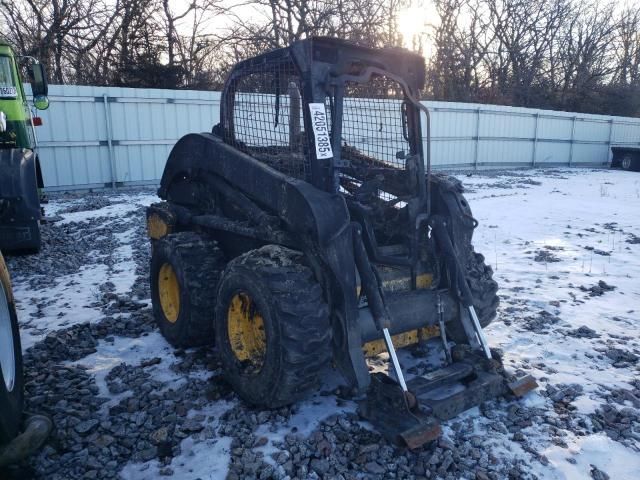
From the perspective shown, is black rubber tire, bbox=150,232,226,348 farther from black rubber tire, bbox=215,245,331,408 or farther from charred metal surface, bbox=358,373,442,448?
charred metal surface, bbox=358,373,442,448

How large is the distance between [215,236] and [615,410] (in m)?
3.12

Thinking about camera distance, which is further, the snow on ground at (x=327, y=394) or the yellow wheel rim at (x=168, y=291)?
the yellow wheel rim at (x=168, y=291)

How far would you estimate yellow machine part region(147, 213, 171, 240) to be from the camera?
4.57 metres

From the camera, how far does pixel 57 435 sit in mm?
2889

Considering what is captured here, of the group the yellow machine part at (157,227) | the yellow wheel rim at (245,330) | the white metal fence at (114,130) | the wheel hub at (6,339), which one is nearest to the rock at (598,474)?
the yellow wheel rim at (245,330)

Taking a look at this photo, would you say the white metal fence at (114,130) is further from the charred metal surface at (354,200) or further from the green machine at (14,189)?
the charred metal surface at (354,200)

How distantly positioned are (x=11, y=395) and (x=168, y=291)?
73.7 inches

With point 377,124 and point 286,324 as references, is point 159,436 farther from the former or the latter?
point 377,124

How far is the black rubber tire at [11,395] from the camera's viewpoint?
2311 mm

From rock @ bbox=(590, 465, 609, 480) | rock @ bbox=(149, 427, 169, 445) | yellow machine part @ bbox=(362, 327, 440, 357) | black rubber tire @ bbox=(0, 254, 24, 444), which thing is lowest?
rock @ bbox=(590, 465, 609, 480)

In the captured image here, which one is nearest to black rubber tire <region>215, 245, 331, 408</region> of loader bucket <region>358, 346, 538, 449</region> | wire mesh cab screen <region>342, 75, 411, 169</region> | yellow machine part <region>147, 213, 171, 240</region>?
loader bucket <region>358, 346, 538, 449</region>

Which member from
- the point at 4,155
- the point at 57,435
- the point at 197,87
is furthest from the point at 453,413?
the point at 197,87

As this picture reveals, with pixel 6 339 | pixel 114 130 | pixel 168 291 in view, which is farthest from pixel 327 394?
pixel 114 130

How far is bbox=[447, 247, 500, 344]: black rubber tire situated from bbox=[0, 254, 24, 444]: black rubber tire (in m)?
2.70
